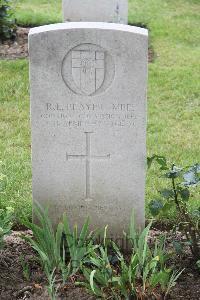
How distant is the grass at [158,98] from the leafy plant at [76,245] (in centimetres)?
73

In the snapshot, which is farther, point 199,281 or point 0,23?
point 0,23

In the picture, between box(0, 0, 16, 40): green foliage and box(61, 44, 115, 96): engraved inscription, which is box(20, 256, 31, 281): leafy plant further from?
box(0, 0, 16, 40): green foliage

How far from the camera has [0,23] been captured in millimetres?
8875

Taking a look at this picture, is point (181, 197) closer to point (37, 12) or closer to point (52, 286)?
point (52, 286)

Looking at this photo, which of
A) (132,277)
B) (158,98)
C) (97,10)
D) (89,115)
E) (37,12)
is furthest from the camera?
(37,12)

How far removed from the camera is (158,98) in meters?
7.28

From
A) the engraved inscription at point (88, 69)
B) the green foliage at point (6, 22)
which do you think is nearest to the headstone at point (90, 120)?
the engraved inscription at point (88, 69)

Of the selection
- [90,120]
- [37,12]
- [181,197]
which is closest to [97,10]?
[37,12]

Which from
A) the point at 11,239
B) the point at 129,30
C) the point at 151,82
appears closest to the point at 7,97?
the point at 151,82

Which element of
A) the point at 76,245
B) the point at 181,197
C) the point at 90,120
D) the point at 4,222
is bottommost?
the point at 76,245

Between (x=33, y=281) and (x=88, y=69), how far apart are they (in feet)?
4.19

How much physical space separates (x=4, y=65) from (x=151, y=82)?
1.75 meters

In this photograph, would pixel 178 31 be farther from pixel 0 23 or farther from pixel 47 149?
pixel 47 149

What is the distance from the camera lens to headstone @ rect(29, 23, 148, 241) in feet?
13.1
